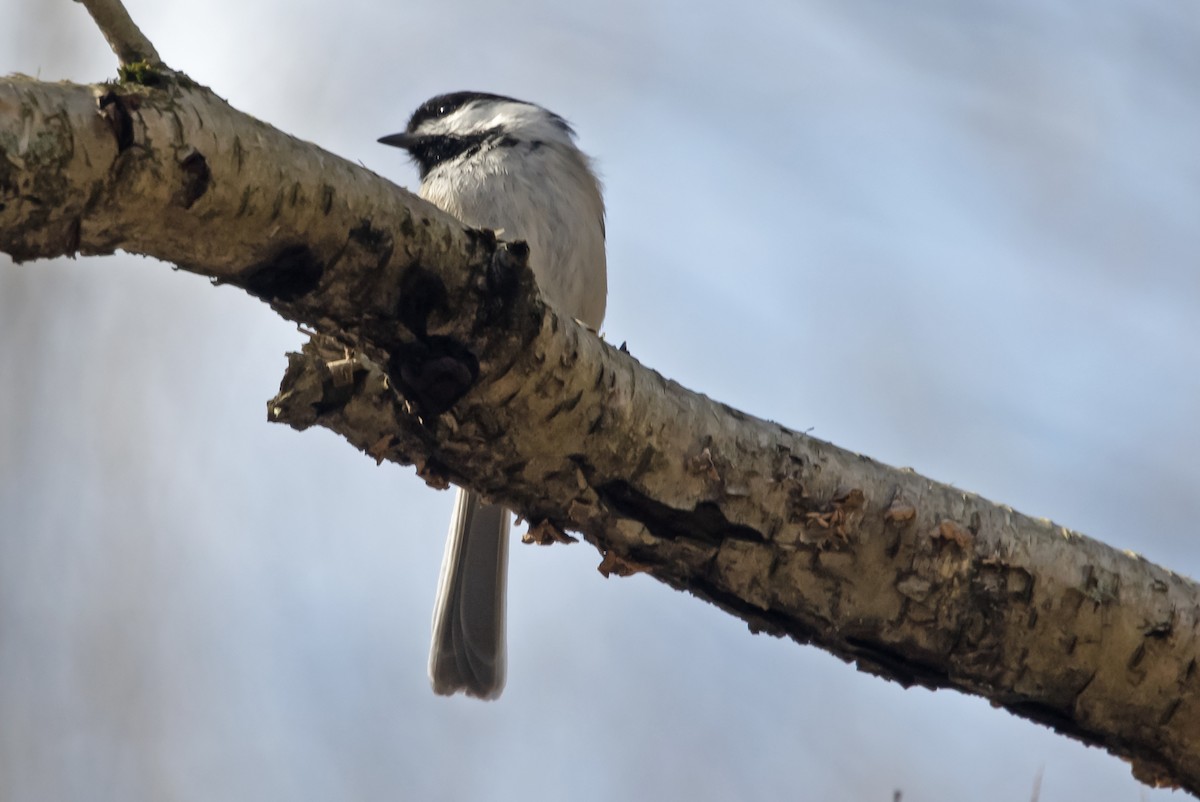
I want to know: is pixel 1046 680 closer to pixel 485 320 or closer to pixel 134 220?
pixel 485 320

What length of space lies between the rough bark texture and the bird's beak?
210 centimetres

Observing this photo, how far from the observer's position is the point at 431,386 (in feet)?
Answer: 5.65

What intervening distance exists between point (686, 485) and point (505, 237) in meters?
1.38

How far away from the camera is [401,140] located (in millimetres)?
3967

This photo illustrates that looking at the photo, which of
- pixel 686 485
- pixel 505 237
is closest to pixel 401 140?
pixel 505 237

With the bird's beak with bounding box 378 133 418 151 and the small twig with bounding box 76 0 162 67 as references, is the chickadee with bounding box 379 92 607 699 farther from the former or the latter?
the small twig with bounding box 76 0 162 67

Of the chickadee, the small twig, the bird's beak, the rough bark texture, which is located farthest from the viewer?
the bird's beak

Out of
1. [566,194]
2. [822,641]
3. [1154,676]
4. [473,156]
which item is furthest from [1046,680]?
[473,156]

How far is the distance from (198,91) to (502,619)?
2176mm

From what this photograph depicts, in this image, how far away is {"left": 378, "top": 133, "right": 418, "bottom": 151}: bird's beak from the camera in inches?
156

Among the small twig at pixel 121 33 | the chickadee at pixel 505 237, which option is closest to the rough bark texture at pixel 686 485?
the small twig at pixel 121 33

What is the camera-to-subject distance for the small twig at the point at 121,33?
1401 mm

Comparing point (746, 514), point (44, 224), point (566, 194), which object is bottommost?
point (44, 224)

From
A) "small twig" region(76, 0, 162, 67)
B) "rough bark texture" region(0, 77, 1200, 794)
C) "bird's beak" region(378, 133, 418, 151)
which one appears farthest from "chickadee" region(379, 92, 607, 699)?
"small twig" region(76, 0, 162, 67)
